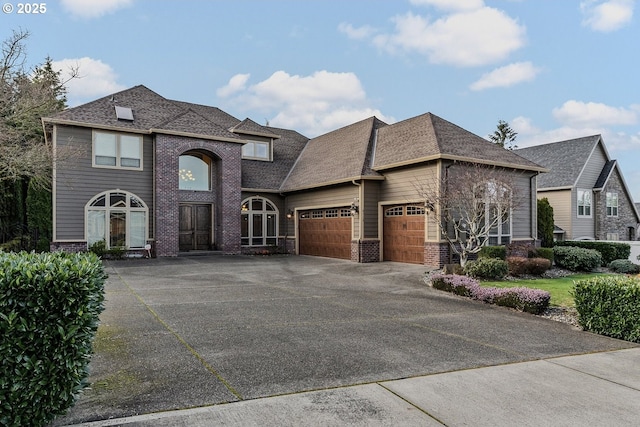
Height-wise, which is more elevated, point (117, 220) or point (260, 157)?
point (260, 157)

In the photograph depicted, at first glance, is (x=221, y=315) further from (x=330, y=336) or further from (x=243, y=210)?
(x=243, y=210)

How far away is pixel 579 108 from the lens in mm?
33062

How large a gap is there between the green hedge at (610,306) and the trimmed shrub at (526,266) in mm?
6165

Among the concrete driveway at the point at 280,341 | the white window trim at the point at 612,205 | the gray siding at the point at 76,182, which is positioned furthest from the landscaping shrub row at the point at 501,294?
the white window trim at the point at 612,205

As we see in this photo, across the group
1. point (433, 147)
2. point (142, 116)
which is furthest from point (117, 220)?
point (433, 147)

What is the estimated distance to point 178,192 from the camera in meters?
19.0

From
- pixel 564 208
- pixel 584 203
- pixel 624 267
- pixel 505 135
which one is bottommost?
pixel 624 267

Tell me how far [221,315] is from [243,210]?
14.5 m

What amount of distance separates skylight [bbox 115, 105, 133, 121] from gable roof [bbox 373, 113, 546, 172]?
35.8 ft

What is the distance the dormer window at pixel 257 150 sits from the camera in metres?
22.9

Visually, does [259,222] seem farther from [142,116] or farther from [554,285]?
[554,285]

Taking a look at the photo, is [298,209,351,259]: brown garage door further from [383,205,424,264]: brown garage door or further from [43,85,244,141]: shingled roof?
[43,85,244,141]: shingled roof

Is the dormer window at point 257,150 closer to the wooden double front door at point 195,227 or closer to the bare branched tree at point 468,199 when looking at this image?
the wooden double front door at point 195,227

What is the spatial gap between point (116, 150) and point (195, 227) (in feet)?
16.2
